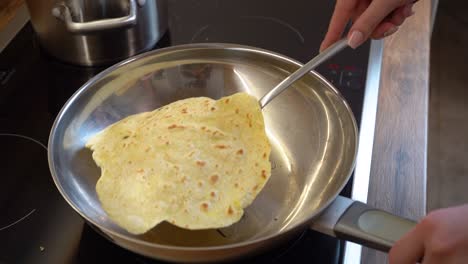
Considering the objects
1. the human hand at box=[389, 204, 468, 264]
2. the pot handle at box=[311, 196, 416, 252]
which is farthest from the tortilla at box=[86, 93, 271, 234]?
the human hand at box=[389, 204, 468, 264]

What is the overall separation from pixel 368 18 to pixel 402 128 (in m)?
0.20

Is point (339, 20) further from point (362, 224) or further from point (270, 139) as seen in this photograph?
point (362, 224)

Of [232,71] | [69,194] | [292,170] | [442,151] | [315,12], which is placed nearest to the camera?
[69,194]

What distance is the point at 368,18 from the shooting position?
78 cm

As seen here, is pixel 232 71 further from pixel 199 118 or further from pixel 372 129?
pixel 372 129

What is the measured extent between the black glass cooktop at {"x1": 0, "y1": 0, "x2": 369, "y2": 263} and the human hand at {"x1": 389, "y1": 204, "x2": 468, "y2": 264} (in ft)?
0.49

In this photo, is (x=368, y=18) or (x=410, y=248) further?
(x=368, y=18)

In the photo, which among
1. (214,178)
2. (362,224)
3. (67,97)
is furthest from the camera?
(67,97)

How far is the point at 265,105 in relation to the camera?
2.73ft

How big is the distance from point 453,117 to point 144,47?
5.10 feet

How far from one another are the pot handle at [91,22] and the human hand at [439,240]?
0.57 meters

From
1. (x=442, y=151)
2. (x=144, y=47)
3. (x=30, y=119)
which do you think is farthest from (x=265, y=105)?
(x=442, y=151)

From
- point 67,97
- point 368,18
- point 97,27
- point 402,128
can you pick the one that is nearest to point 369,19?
point 368,18

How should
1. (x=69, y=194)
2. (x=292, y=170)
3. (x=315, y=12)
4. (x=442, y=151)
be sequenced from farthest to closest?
(x=442, y=151), (x=315, y=12), (x=292, y=170), (x=69, y=194)
